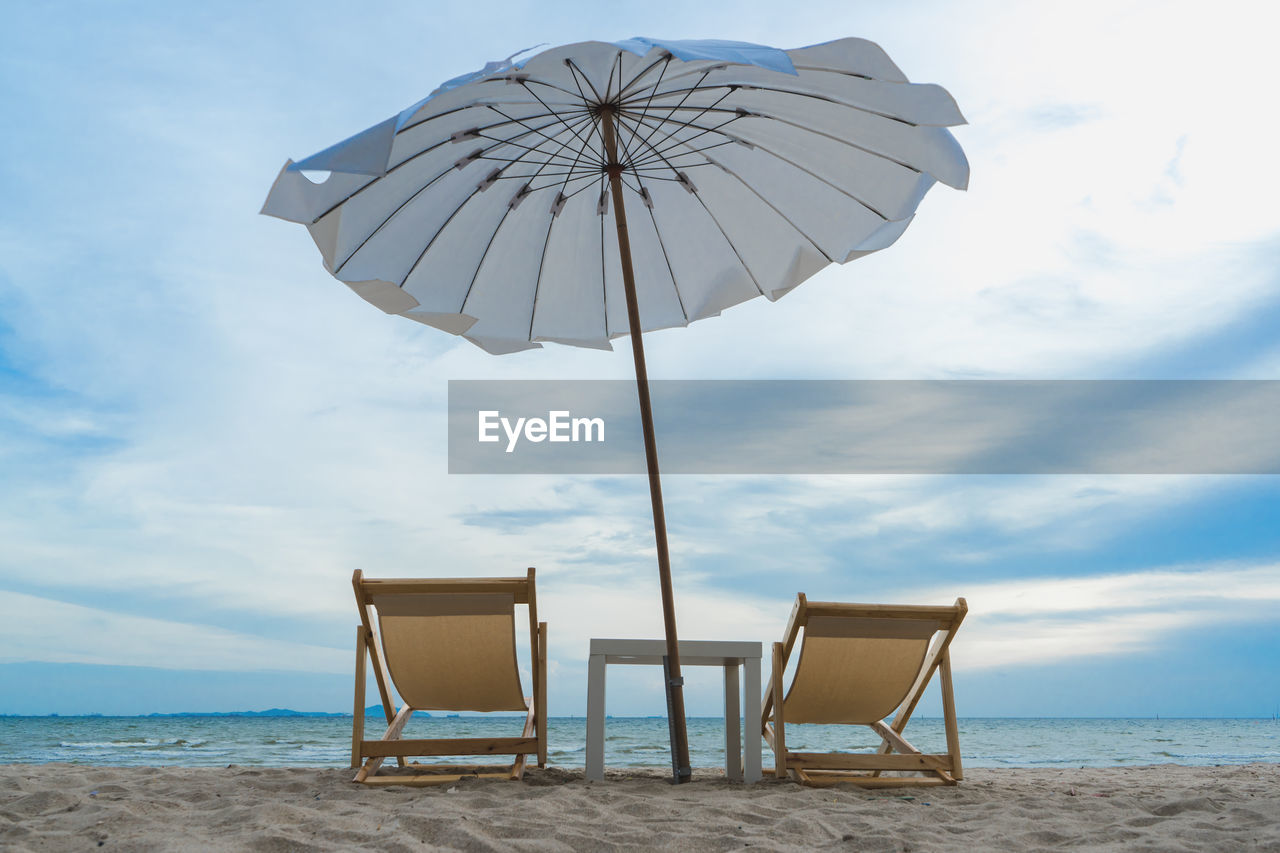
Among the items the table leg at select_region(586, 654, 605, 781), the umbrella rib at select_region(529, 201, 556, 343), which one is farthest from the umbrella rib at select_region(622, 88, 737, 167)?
the table leg at select_region(586, 654, 605, 781)

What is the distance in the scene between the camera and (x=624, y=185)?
154 inches

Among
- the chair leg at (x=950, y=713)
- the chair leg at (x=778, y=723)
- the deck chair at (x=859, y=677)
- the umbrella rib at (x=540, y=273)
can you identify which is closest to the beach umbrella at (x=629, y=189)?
the umbrella rib at (x=540, y=273)

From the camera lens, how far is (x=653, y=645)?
359cm

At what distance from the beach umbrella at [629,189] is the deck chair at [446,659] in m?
0.69

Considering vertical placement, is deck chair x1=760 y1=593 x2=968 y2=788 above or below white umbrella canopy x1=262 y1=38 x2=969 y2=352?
below

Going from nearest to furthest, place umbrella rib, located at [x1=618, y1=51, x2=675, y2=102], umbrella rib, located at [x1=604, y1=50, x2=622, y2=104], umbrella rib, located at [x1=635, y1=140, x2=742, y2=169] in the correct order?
umbrella rib, located at [x1=618, y1=51, x2=675, y2=102], umbrella rib, located at [x1=604, y1=50, x2=622, y2=104], umbrella rib, located at [x1=635, y1=140, x2=742, y2=169]

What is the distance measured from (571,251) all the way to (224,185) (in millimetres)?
8485

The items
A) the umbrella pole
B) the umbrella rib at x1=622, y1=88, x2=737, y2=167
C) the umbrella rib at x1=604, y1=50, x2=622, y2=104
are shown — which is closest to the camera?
the umbrella rib at x1=604, y1=50, x2=622, y2=104

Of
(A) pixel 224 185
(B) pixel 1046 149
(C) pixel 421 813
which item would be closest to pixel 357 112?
(A) pixel 224 185

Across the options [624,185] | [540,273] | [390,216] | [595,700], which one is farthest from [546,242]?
[595,700]

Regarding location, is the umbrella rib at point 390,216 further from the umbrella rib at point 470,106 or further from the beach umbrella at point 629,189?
the umbrella rib at point 470,106

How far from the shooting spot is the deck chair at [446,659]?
11.4 ft

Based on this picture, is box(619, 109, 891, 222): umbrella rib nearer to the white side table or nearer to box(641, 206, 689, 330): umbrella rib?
box(641, 206, 689, 330): umbrella rib

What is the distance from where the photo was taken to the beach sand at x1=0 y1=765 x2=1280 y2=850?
2205mm
